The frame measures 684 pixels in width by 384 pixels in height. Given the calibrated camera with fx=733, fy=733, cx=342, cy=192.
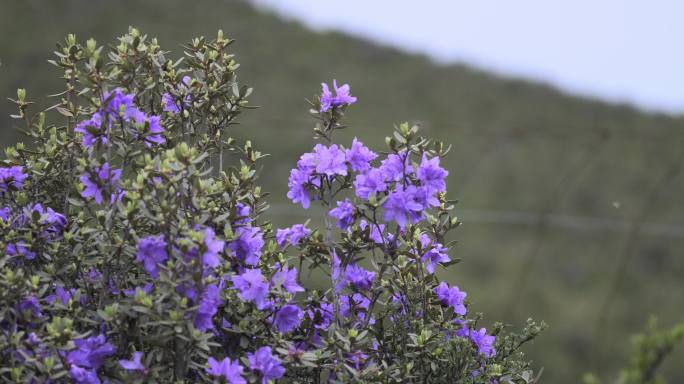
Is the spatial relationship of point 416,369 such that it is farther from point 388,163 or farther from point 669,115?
point 669,115

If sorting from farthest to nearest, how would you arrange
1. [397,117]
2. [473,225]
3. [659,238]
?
[397,117] < [473,225] < [659,238]

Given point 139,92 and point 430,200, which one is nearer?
point 430,200

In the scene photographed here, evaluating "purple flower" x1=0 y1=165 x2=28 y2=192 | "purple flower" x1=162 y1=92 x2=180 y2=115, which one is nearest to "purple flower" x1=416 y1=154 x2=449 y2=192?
"purple flower" x1=162 y1=92 x2=180 y2=115

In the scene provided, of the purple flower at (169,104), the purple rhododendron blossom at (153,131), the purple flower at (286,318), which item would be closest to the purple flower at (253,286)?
the purple flower at (286,318)

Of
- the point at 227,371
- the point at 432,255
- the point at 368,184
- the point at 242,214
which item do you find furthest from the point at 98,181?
the point at 432,255

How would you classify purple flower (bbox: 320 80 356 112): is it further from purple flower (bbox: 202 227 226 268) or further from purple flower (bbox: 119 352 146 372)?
purple flower (bbox: 119 352 146 372)

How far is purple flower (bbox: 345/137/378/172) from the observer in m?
2.23

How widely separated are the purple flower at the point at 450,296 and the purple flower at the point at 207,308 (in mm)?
764

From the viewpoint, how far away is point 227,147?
2498 millimetres

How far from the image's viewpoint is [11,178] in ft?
7.77

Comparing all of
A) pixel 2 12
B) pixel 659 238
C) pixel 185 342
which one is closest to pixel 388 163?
pixel 185 342

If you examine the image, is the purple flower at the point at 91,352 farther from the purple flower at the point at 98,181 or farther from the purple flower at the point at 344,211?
the purple flower at the point at 344,211

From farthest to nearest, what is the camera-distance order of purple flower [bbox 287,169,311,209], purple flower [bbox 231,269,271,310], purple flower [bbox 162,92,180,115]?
purple flower [bbox 162,92,180,115]
purple flower [bbox 287,169,311,209]
purple flower [bbox 231,269,271,310]

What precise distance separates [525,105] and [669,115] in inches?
143
